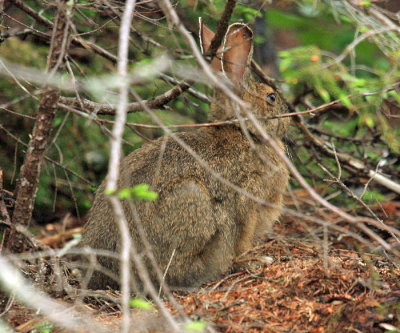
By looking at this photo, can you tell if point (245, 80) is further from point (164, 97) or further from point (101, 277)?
point (101, 277)

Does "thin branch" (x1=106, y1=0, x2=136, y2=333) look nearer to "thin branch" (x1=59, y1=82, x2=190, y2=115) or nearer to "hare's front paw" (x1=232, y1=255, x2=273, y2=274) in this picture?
"thin branch" (x1=59, y1=82, x2=190, y2=115)

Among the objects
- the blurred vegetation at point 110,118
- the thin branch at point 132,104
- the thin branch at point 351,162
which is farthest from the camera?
the thin branch at point 351,162

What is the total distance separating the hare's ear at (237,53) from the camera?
529 cm

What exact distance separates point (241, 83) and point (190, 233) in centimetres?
160

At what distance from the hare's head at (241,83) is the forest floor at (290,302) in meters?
1.38

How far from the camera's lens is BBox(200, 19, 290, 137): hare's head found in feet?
17.3

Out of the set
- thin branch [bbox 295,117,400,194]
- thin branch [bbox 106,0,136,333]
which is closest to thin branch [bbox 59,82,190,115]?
thin branch [bbox 106,0,136,333]

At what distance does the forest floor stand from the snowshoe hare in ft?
0.90

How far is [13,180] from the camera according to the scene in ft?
20.0

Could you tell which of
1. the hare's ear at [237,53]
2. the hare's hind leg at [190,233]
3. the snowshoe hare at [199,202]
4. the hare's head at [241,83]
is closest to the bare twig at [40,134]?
the snowshoe hare at [199,202]

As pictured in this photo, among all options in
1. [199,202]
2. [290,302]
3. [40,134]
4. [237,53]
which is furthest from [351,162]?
[40,134]

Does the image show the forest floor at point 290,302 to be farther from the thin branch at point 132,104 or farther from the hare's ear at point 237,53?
the hare's ear at point 237,53

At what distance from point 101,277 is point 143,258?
501 millimetres

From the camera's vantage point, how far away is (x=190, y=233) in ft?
16.4
